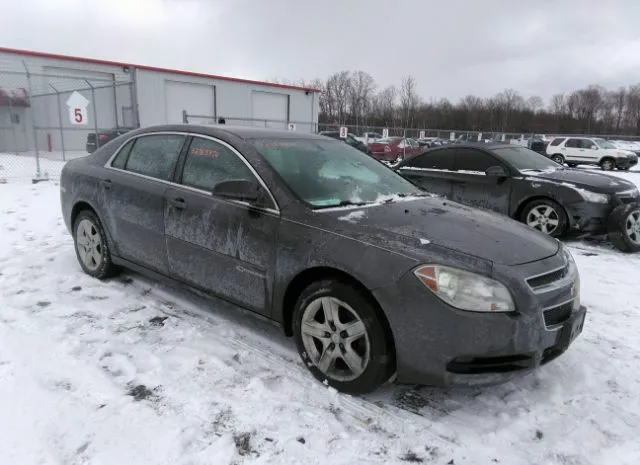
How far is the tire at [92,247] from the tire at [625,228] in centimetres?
607

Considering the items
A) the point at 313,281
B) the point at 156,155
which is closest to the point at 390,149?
the point at 156,155

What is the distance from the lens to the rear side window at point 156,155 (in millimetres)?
4039

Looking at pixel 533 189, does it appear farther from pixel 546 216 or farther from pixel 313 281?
pixel 313 281

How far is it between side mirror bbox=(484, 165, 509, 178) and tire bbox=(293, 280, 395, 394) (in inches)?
197

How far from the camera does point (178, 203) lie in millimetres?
3777

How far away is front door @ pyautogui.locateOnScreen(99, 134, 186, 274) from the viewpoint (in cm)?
399

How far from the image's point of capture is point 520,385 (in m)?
3.08

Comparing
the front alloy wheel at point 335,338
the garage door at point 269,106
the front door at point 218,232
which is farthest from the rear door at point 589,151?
the front alloy wheel at point 335,338

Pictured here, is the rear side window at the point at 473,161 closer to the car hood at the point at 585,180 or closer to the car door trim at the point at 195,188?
the car hood at the point at 585,180

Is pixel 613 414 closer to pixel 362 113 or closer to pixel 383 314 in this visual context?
pixel 383 314

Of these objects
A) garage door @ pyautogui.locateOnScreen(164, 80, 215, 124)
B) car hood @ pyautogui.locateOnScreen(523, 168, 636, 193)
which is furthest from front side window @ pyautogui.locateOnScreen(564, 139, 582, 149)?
car hood @ pyautogui.locateOnScreen(523, 168, 636, 193)

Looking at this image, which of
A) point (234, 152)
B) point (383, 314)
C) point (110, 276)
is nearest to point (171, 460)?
point (383, 314)

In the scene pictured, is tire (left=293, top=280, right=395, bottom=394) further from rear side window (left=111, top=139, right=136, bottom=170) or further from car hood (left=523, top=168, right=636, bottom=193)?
car hood (left=523, top=168, right=636, bottom=193)

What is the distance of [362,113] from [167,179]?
275 feet
